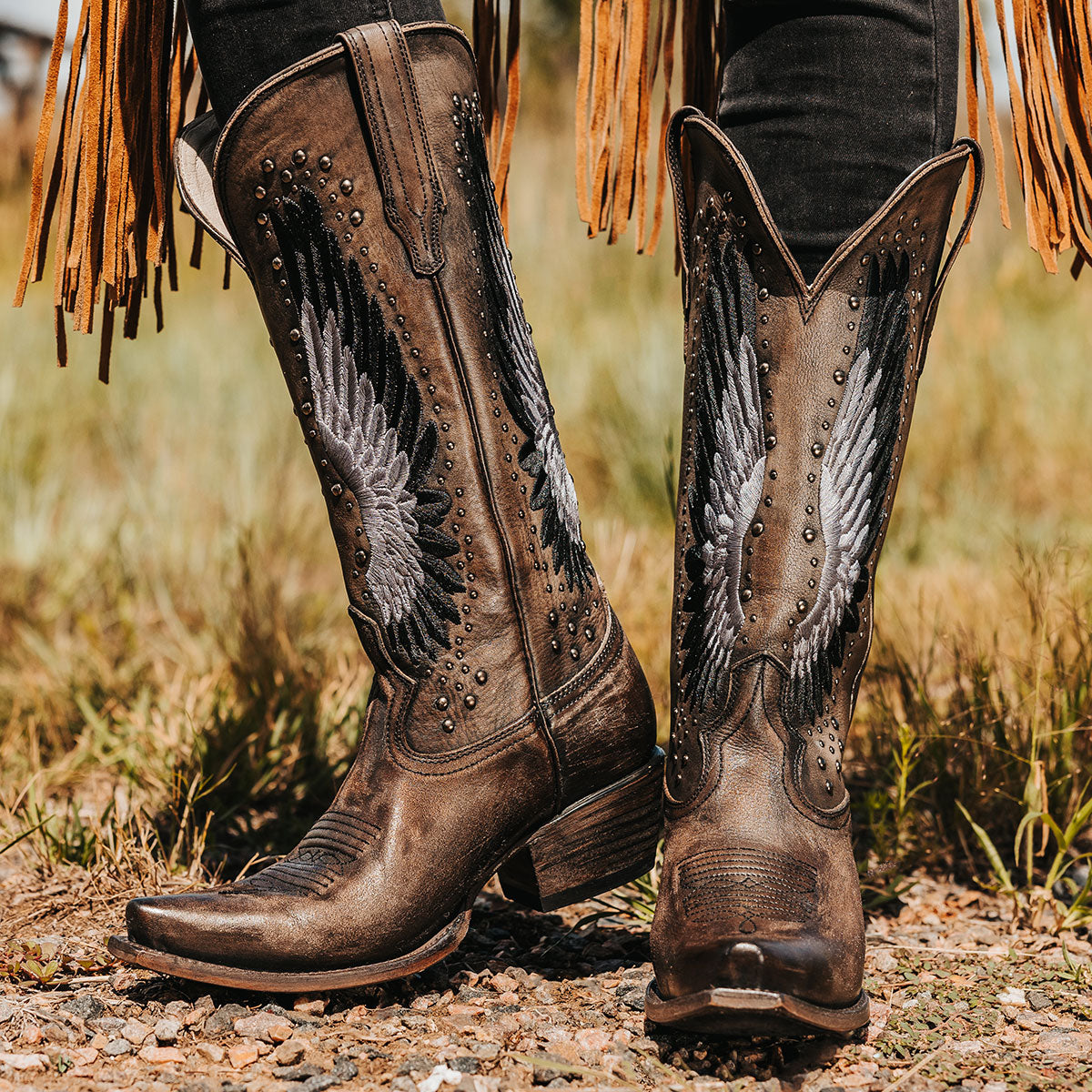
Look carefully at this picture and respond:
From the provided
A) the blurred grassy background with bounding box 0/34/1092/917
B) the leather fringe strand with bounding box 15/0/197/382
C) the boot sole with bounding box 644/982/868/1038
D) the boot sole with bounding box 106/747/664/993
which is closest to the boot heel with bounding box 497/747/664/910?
the boot sole with bounding box 106/747/664/993

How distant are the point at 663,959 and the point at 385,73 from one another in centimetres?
89

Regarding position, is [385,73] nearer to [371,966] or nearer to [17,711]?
[371,966]

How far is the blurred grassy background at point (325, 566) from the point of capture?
1.58 m

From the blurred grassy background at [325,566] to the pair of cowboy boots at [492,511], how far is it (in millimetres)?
380

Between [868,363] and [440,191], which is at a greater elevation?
[440,191]

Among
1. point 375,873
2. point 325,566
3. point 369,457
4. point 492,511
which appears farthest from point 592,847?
point 325,566

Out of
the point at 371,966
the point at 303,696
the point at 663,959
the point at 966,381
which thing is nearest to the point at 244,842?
the point at 303,696

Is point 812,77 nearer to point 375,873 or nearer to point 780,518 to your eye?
point 780,518

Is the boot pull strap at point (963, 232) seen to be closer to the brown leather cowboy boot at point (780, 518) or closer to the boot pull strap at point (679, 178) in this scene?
the brown leather cowboy boot at point (780, 518)

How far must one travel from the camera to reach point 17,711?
1940 millimetres

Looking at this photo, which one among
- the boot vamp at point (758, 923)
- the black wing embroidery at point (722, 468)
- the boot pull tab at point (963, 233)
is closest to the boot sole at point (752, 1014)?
the boot vamp at point (758, 923)

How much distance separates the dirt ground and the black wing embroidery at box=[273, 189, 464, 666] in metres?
0.36

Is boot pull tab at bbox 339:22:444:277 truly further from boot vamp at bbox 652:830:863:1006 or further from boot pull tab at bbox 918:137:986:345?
boot vamp at bbox 652:830:863:1006

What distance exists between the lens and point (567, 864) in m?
1.22
